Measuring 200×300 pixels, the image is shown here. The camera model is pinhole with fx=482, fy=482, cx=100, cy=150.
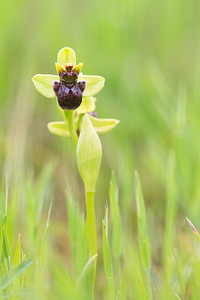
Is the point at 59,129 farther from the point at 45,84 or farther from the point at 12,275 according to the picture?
the point at 12,275

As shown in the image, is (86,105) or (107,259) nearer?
(107,259)

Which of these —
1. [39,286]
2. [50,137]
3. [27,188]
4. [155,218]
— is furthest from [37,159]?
[39,286]

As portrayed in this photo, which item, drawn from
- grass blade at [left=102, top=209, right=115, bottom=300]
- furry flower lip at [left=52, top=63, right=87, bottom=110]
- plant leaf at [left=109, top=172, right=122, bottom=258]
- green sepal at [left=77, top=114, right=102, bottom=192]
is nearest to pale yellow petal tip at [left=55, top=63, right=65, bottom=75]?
furry flower lip at [left=52, top=63, right=87, bottom=110]

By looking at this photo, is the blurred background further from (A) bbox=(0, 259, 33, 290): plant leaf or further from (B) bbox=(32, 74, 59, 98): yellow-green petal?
(A) bbox=(0, 259, 33, 290): plant leaf

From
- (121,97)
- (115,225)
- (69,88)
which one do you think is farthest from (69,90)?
(121,97)

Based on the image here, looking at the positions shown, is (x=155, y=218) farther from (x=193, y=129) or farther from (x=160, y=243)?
(x=193, y=129)

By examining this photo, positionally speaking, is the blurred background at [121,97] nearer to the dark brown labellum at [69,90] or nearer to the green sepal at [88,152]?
the green sepal at [88,152]
